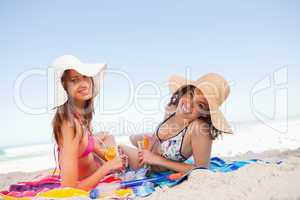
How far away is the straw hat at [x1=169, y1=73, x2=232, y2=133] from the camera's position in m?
2.98

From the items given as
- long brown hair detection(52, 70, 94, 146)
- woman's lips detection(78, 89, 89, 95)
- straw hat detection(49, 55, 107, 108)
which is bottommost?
long brown hair detection(52, 70, 94, 146)

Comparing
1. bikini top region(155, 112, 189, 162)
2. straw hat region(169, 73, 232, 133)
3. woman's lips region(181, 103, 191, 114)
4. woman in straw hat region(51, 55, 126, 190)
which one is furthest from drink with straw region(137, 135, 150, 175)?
straw hat region(169, 73, 232, 133)

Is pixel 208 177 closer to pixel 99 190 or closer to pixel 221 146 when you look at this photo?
pixel 99 190

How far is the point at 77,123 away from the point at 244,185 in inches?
53.6

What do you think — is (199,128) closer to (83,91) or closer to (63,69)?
(83,91)

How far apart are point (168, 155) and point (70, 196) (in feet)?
3.27

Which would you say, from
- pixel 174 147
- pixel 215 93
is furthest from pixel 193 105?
pixel 174 147

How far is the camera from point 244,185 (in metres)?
2.25

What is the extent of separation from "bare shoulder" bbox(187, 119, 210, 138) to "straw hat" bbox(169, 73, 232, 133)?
0.31 feet

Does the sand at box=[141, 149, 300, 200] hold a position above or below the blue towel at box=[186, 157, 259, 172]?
above

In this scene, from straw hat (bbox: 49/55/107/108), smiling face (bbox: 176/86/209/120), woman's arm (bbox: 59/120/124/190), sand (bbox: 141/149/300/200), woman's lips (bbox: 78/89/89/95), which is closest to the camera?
sand (bbox: 141/149/300/200)

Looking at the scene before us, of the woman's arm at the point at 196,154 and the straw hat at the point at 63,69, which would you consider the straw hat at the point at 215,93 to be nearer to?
the woman's arm at the point at 196,154

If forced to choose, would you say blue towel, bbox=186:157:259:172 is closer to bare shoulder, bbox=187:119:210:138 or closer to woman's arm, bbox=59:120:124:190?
bare shoulder, bbox=187:119:210:138

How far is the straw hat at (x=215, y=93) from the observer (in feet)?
9.79
